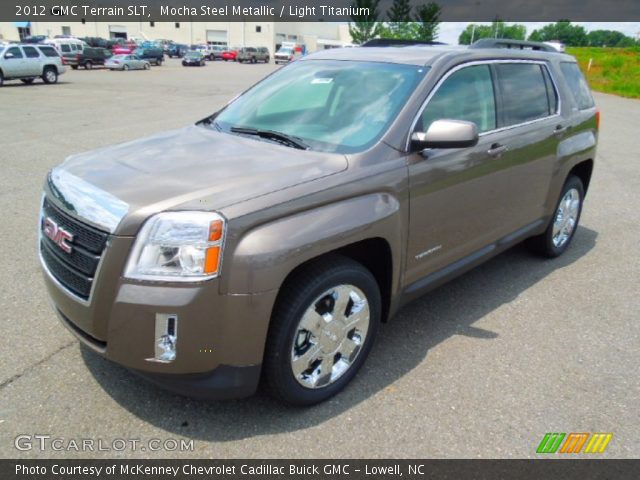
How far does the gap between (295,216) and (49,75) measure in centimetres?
2656

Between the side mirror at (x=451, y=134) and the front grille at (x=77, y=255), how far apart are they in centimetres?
179

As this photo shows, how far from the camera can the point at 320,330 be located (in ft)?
9.07

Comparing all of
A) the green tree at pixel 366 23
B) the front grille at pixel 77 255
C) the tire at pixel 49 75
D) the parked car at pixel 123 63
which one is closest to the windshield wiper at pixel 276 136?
the front grille at pixel 77 255

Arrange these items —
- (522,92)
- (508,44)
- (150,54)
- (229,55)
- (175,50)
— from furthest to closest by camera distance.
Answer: (175,50) < (229,55) < (150,54) < (508,44) < (522,92)

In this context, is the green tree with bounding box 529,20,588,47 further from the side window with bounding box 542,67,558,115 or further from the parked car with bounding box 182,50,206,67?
the side window with bounding box 542,67,558,115

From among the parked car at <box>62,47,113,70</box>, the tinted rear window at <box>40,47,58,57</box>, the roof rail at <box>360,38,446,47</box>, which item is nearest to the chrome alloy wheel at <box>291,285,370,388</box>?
the roof rail at <box>360,38,446,47</box>

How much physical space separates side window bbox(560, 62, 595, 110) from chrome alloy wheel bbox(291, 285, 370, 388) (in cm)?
341

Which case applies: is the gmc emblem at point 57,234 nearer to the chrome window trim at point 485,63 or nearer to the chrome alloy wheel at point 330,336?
the chrome alloy wheel at point 330,336

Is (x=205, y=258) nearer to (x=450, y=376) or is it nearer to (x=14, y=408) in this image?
(x=14, y=408)

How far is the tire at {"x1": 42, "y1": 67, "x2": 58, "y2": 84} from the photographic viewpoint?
24406 millimetres

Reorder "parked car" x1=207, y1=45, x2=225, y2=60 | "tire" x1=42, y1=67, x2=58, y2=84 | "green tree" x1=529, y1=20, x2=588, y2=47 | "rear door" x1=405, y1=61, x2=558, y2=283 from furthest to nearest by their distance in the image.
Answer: "green tree" x1=529, y1=20, x2=588, y2=47
"parked car" x1=207, y1=45, x2=225, y2=60
"tire" x1=42, y1=67, x2=58, y2=84
"rear door" x1=405, y1=61, x2=558, y2=283

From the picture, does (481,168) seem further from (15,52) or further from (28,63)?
(28,63)

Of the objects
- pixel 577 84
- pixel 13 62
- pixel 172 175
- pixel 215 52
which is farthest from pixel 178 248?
pixel 215 52

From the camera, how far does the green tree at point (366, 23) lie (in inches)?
2265
